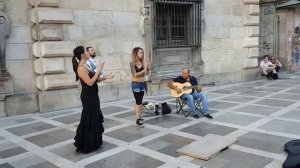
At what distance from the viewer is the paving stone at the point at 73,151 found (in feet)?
16.8

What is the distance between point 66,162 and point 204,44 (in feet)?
26.6

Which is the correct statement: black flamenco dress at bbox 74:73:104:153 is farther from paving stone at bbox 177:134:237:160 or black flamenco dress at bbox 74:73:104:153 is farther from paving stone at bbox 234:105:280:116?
paving stone at bbox 234:105:280:116

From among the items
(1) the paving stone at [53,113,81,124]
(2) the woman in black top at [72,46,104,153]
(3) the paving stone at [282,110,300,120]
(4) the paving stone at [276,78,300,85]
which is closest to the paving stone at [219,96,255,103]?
(3) the paving stone at [282,110,300,120]

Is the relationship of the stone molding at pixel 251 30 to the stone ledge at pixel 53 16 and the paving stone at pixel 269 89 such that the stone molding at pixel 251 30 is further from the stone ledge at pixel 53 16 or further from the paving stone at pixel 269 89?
the stone ledge at pixel 53 16

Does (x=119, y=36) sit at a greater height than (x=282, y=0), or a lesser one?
lesser

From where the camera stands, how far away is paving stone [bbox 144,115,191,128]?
6.91 meters

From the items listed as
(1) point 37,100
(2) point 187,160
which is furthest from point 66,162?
(1) point 37,100

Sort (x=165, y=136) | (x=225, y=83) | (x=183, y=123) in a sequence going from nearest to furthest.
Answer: (x=165, y=136), (x=183, y=123), (x=225, y=83)

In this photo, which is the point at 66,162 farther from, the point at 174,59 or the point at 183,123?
the point at 174,59

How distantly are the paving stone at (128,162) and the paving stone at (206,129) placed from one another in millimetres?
1538

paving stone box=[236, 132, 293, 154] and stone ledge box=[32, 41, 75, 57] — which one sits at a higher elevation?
stone ledge box=[32, 41, 75, 57]

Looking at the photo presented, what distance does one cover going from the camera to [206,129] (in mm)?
6465

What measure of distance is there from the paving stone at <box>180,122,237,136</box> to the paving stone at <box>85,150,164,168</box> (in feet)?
5.05

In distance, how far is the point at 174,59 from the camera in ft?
37.4
